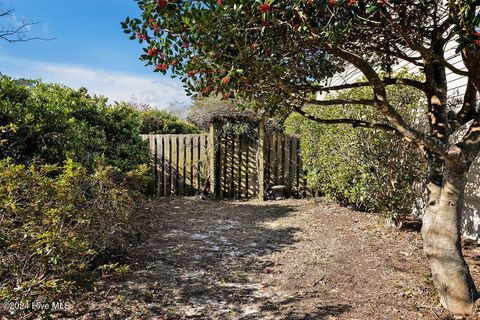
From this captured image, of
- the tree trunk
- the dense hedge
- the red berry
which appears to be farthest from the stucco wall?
the dense hedge

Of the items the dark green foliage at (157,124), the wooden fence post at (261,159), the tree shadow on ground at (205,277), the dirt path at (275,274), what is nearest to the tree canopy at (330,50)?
the dirt path at (275,274)

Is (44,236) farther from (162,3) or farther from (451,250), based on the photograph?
(451,250)

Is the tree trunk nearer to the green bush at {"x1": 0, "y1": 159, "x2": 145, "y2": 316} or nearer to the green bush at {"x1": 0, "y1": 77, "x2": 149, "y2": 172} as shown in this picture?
the green bush at {"x1": 0, "y1": 159, "x2": 145, "y2": 316}

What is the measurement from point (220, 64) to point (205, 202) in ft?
16.7

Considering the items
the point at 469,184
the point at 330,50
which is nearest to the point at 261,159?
the point at 469,184

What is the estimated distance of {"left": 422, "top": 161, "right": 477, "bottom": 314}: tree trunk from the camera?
2.60 metres

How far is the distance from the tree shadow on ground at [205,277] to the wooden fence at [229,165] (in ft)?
7.40

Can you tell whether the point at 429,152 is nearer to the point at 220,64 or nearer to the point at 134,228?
the point at 220,64

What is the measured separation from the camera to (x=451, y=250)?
2650 mm

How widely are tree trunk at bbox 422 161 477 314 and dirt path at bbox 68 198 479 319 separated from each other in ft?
0.60

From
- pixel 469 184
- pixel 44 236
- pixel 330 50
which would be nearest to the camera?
pixel 44 236

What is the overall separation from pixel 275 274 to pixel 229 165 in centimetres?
473

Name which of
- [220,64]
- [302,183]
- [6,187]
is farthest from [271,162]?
[6,187]

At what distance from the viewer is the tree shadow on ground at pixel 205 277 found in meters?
2.59
